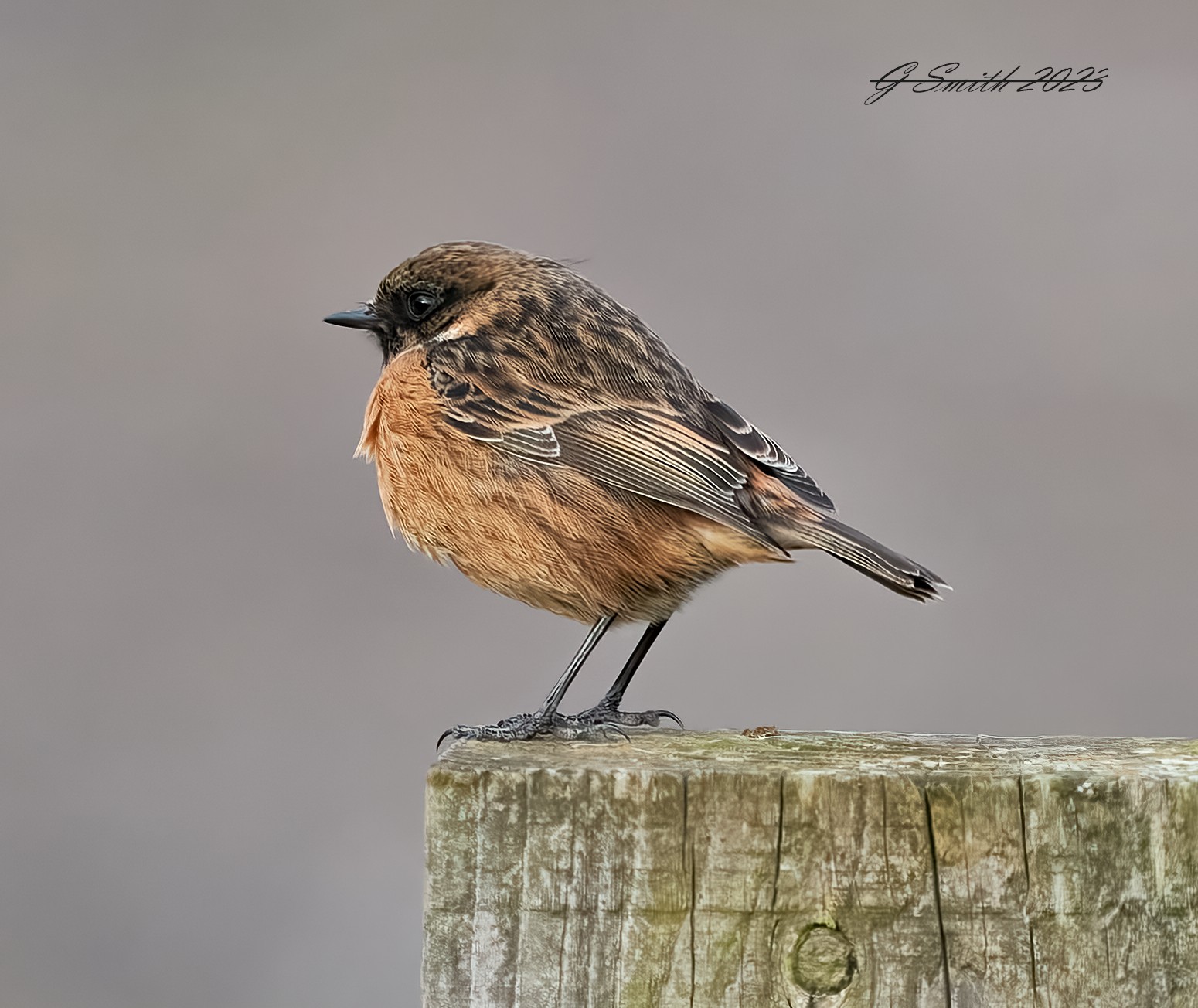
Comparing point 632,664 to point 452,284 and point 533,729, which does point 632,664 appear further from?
point 452,284

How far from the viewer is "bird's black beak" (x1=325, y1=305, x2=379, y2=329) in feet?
16.3

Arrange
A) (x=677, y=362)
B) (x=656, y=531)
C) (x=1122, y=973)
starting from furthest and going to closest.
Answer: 1. (x=677, y=362)
2. (x=656, y=531)
3. (x=1122, y=973)

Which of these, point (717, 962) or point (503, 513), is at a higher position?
point (503, 513)

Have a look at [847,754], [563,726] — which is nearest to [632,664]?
[563,726]

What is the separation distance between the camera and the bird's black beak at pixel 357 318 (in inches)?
195

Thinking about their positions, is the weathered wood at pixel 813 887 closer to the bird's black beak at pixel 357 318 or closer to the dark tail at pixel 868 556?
the dark tail at pixel 868 556

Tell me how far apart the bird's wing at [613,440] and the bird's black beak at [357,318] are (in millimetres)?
605

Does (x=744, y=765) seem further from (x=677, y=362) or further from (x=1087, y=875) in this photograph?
(x=677, y=362)

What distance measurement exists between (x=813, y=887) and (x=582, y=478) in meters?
1.76

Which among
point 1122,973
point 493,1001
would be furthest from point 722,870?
point 1122,973

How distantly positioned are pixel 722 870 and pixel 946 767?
1.70 feet

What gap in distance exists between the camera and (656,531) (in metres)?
4.10

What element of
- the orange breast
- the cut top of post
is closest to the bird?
the orange breast

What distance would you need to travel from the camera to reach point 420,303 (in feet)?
16.0
